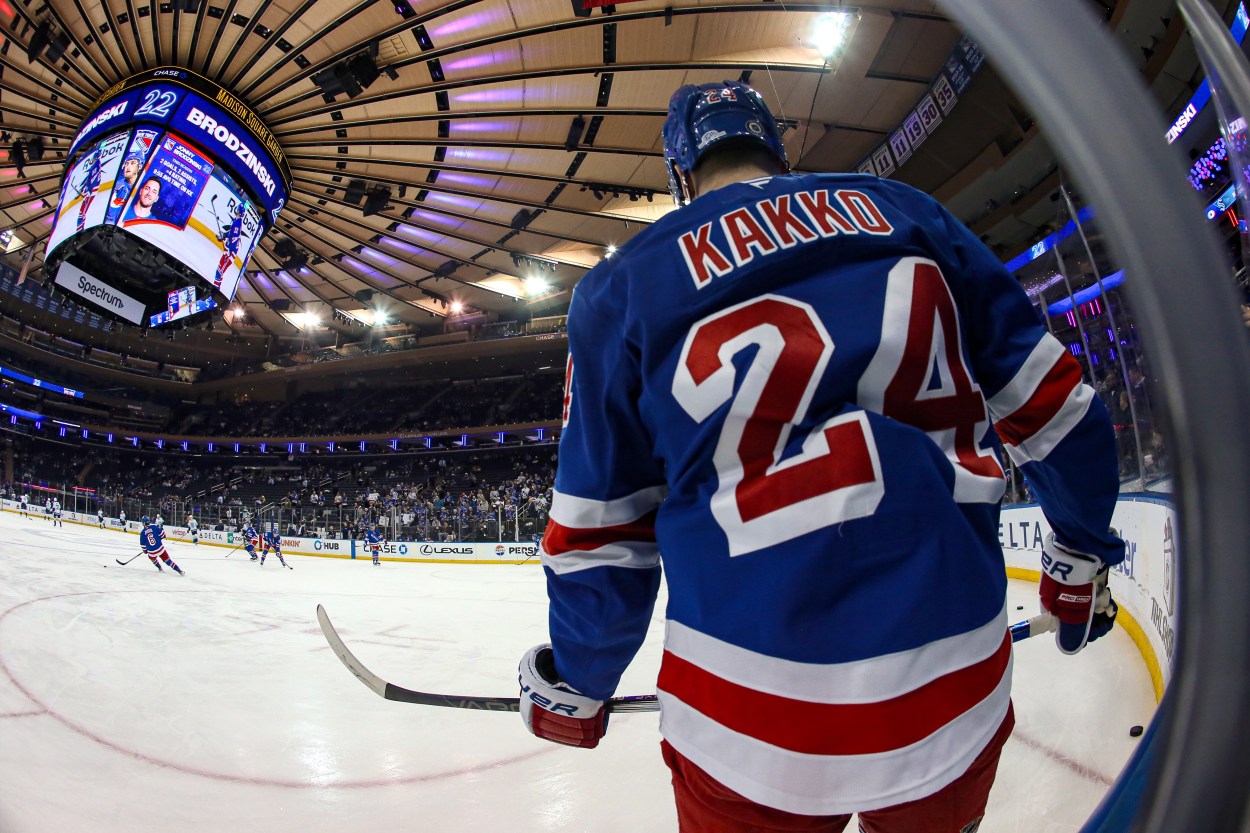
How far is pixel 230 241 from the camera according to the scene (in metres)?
7.93

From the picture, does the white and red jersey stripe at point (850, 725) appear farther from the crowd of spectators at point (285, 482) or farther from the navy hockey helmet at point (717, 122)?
the crowd of spectators at point (285, 482)

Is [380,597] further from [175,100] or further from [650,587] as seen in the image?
[175,100]

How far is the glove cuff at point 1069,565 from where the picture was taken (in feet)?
3.60

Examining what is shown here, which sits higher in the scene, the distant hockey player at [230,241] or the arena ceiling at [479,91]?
the arena ceiling at [479,91]

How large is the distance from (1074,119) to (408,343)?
22.2 meters

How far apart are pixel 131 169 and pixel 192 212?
71 cm

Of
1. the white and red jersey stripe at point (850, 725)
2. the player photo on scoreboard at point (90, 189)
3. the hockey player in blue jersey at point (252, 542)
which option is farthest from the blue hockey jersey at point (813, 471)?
the hockey player in blue jersey at point (252, 542)

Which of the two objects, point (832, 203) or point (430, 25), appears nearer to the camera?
point (832, 203)

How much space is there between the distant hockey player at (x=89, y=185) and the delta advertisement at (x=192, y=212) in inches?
20.0

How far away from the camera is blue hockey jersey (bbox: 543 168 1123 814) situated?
0.67 metres

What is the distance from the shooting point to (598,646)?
3.24ft

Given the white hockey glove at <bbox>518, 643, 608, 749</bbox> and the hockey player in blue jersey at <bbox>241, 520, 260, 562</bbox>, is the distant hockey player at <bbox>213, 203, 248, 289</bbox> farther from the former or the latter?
the white hockey glove at <bbox>518, 643, 608, 749</bbox>

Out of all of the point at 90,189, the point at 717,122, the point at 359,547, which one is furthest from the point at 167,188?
the point at 359,547

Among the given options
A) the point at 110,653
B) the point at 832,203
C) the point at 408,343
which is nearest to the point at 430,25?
the point at 110,653
